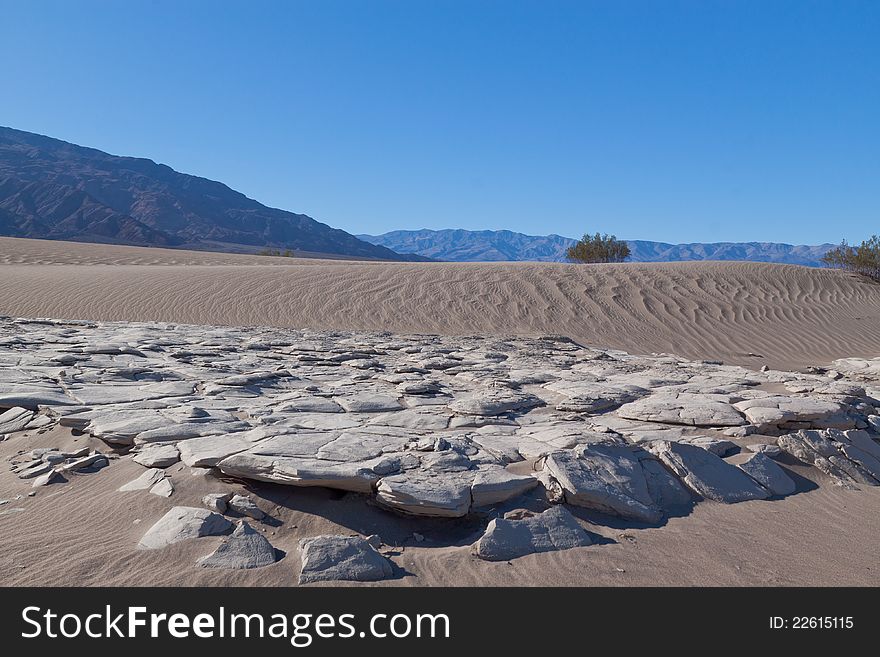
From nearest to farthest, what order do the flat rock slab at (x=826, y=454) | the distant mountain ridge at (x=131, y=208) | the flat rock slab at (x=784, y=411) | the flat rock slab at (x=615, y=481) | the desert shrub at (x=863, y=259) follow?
the flat rock slab at (x=615, y=481)
the flat rock slab at (x=826, y=454)
the flat rock slab at (x=784, y=411)
the desert shrub at (x=863, y=259)
the distant mountain ridge at (x=131, y=208)

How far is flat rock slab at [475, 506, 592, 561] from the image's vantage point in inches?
126

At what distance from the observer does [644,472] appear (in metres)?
4.10

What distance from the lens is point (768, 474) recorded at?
4336 mm

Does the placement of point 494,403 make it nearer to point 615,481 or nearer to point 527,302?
point 615,481

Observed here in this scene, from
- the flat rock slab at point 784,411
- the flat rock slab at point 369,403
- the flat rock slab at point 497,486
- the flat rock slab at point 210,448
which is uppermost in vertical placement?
the flat rock slab at point 784,411

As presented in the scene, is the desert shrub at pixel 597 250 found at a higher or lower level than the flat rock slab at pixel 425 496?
higher

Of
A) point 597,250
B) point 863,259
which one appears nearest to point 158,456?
point 863,259

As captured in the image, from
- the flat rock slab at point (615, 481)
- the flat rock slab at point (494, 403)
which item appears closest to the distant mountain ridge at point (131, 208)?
the flat rock slab at point (494, 403)

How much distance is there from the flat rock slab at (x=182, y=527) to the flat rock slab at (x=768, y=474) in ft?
11.4

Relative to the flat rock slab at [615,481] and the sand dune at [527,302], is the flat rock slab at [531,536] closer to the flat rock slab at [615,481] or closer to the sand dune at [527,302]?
the flat rock slab at [615,481]

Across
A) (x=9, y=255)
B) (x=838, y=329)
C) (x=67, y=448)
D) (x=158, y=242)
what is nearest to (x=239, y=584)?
(x=67, y=448)

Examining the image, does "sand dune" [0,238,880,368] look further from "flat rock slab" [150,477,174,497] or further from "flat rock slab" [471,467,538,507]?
"flat rock slab" [150,477,174,497]

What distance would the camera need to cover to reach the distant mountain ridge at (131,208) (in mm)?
87125

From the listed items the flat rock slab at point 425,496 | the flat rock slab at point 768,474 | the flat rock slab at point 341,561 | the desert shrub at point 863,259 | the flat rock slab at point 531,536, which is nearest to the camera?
the flat rock slab at point 341,561
